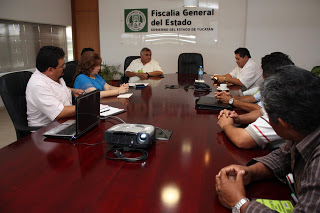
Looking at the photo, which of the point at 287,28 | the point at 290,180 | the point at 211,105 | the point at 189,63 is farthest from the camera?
the point at 287,28

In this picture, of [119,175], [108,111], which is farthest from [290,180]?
[108,111]

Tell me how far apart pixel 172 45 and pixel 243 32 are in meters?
1.77

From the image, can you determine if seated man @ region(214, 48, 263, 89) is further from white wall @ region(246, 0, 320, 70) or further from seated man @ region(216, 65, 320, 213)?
seated man @ region(216, 65, 320, 213)

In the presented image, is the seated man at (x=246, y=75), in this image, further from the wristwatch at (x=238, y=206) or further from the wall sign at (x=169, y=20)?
the wristwatch at (x=238, y=206)

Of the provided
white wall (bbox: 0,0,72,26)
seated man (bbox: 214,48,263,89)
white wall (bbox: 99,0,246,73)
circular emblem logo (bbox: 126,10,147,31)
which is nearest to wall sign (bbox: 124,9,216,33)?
circular emblem logo (bbox: 126,10,147,31)

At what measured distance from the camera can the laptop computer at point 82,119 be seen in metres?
1.55

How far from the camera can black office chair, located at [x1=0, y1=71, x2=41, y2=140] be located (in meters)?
2.07

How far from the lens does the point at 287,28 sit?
232 inches

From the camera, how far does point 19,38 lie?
5.39m

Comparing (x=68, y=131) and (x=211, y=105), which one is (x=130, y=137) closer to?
(x=68, y=131)

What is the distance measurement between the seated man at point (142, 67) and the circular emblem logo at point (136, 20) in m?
2.17

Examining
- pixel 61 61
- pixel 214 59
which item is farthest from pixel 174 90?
pixel 214 59

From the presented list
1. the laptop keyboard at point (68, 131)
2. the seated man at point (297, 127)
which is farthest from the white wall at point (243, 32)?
the seated man at point (297, 127)

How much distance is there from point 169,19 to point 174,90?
12.9 feet
